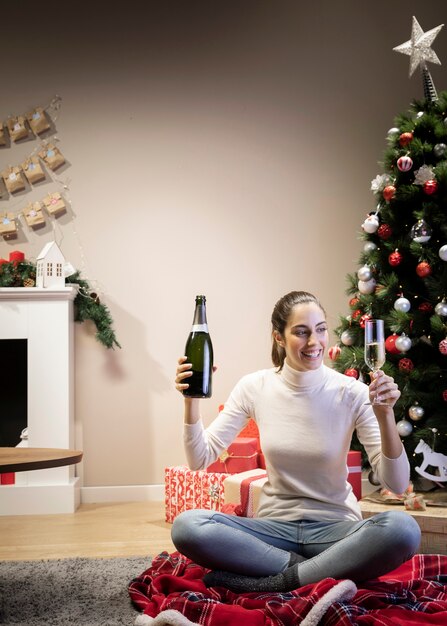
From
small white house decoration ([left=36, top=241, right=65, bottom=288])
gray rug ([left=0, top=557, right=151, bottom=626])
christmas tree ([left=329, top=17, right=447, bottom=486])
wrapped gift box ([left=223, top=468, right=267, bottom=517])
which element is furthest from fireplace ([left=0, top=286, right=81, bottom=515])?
christmas tree ([left=329, top=17, right=447, bottom=486])

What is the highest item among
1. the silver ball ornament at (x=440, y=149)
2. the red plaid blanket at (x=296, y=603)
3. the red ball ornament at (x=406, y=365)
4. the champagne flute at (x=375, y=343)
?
the silver ball ornament at (x=440, y=149)

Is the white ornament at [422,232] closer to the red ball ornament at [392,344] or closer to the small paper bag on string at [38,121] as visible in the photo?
the red ball ornament at [392,344]

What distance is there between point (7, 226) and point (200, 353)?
2.38 m

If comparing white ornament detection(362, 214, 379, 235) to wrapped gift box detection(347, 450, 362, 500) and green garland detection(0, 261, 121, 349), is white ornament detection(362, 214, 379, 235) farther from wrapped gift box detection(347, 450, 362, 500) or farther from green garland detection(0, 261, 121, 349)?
green garland detection(0, 261, 121, 349)

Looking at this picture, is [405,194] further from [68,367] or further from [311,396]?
[68,367]

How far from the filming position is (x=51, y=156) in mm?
4305

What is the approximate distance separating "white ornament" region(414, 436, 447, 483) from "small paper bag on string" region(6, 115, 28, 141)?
273cm

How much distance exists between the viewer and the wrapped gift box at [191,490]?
11.4ft

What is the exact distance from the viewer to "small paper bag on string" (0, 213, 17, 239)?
4270 mm

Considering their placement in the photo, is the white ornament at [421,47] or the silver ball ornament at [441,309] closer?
the silver ball ornament at [441,309]

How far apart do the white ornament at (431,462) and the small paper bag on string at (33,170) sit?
2.53 m

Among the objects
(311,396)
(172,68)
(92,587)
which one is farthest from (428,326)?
(172,68)

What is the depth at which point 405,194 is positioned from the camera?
11.1ft

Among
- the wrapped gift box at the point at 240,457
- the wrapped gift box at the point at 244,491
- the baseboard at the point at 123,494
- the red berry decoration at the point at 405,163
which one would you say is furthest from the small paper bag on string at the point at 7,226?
the red berry decoration at the point at 405,163
